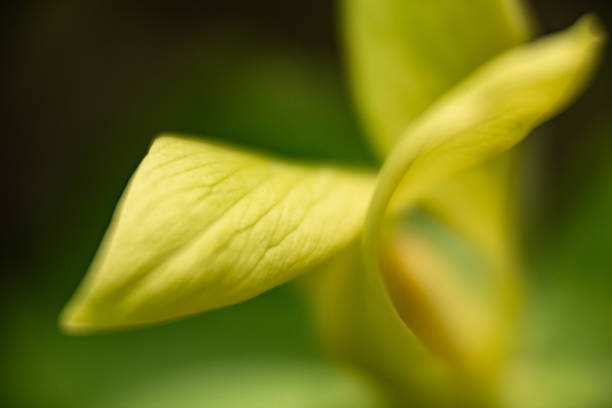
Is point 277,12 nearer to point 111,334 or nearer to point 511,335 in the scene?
point 111,334

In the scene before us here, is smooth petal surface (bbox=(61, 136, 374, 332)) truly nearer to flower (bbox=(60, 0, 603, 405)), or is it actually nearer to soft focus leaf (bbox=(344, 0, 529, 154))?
flower (bbox=(60, 0, 603, 405))

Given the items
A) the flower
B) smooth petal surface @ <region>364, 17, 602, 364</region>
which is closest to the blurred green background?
the flower

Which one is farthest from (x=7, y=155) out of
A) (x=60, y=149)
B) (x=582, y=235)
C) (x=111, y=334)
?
(x=582, y=235)

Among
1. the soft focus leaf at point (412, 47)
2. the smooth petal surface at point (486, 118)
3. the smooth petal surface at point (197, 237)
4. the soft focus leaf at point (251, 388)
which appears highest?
the soft focus leaf at point (412, 47)

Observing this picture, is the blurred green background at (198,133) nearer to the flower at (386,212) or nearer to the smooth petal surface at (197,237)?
A: the flower at (386,212)

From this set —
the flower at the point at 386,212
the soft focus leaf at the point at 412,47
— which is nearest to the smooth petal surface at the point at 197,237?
the flower at the point at 386,212

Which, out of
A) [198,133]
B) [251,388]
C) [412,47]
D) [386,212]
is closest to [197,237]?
[386,212]

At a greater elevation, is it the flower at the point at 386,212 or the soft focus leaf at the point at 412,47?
the soft focus leaf at the point at 412,47
